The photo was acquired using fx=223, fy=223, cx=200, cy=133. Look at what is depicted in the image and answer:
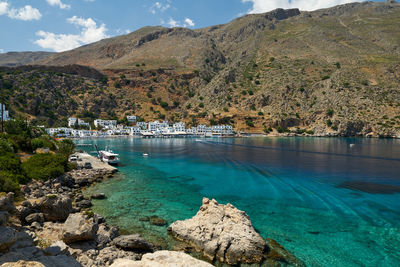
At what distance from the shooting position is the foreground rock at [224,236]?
11922 mm

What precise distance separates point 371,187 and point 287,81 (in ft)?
375

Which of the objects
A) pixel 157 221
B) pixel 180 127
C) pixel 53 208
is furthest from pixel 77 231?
pixel 180 127

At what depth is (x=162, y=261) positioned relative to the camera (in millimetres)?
7930

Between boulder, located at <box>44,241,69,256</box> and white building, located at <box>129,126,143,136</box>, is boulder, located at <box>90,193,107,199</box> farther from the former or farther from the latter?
white building, located at <box>129,126,143,136</box>

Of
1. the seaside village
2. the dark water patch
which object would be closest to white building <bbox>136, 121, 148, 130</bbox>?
the seaside village

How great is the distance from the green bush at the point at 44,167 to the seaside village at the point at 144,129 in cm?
9035

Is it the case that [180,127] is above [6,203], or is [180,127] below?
above

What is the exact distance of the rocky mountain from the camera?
11256cm

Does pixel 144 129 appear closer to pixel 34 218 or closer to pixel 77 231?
pixel 34 218

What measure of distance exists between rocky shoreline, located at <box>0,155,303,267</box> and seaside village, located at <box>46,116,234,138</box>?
348 feet

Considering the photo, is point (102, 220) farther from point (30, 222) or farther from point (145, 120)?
point (145, 120)

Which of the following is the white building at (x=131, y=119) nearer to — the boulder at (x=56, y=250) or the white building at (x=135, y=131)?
the white building at (x=135, y=131)

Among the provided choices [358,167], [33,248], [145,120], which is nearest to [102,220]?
[33,248]

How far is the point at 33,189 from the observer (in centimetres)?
2095
